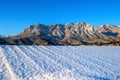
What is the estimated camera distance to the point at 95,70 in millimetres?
18453

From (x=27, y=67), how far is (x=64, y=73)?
2835 millimetres

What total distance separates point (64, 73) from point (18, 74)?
10.7ft

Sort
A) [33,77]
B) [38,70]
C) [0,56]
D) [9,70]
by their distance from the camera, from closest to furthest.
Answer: [33,77], [9,70], [38,70], [0,56]

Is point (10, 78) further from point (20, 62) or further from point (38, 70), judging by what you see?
point (20, 62)

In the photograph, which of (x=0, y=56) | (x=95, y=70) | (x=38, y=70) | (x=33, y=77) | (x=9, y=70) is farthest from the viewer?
(x=0, y=56)

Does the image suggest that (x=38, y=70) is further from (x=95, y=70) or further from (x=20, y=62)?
(x=95, y=70)

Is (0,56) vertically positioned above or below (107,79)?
above

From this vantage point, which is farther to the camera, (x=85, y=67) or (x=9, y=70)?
(x=85, y=67)

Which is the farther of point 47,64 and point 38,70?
point 47,64

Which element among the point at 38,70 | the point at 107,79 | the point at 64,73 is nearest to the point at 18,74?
the point at 38,70

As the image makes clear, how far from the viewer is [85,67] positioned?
1922 cm

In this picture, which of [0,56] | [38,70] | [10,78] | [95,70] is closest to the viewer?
[10,78]

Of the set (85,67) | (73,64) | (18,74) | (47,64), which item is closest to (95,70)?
(85,67)

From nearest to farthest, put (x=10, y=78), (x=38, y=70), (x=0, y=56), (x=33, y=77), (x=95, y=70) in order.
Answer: (x=10, y=78), (x=33, y=77), (x=38, y=70), (x=95, y=70), (x=0, y=56)
